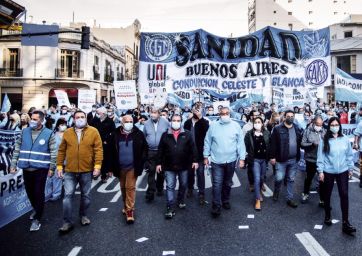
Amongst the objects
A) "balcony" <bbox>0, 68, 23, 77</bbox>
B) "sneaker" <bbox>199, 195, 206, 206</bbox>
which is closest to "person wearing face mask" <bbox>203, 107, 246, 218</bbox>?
"sneaker" <bbox>199, 195, 206, 206</bbox>

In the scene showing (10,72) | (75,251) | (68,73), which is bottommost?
(75,251)

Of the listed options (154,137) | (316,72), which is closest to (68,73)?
(316,72)

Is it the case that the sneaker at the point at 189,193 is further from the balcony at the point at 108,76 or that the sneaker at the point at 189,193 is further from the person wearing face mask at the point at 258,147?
the balcony at the point at 108,76

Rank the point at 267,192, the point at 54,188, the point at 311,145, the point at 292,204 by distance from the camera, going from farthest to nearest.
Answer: the point at 267,192 → the point at 54,188 → the point at 311,145 → the point at 292,204

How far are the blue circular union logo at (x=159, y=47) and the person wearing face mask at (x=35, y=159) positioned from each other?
436 centimetres

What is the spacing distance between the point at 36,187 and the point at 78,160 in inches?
33.4

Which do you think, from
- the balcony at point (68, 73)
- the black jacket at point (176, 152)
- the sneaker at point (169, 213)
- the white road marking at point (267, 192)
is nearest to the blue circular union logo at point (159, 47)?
the black jacket at point (176, 152)

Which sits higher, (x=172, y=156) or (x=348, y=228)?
(x=172, y=156)

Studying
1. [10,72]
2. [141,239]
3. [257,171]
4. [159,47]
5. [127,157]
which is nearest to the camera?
[141,239]

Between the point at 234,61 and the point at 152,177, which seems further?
the point at 234,61

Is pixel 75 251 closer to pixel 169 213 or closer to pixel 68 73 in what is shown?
pixel 169 213

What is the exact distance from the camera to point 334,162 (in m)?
5.46

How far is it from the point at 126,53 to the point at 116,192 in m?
49.4

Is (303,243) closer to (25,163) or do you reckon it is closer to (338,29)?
(25,163)
